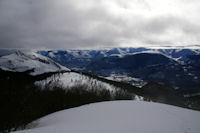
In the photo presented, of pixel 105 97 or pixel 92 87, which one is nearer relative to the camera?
pixel 105 97

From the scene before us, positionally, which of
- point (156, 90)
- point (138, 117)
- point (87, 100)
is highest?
point (138, 117)

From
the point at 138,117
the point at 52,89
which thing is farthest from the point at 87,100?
the point at 138,117

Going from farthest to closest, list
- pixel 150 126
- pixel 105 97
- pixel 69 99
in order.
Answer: pixel 105 97 → pixel 69 99 → pixel 150 126

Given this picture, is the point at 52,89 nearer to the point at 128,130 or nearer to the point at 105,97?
the point at 105,97

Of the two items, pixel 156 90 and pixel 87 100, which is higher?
pixel 87 100

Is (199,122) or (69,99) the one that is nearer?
(199,122)

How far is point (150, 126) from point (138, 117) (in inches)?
75.2

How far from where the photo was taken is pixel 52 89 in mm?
54250

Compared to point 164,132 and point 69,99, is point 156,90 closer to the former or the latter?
point 69,99

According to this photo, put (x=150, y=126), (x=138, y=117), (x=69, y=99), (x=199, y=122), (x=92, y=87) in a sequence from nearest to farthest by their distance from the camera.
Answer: (x=150, y=126), (x=199, y=122), (x=138, y=117), (x=69, y=99), (x=92, y=87)

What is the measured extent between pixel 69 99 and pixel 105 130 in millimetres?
40774

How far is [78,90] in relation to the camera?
169ft

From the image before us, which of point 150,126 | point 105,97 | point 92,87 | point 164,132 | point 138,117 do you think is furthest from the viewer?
point 92,87

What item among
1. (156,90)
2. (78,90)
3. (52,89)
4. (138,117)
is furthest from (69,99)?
(156,90)
